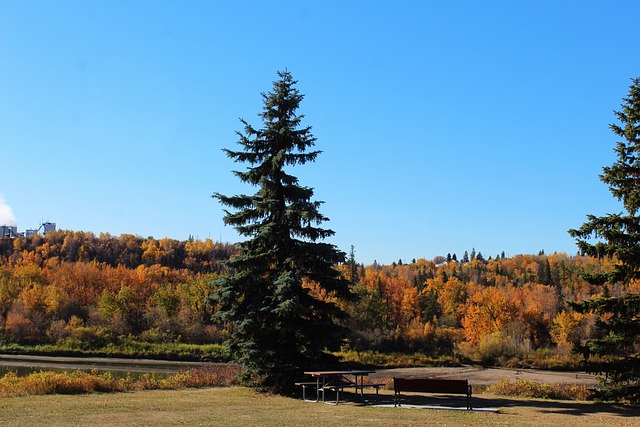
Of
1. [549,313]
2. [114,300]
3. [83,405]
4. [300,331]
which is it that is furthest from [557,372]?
[114,300]

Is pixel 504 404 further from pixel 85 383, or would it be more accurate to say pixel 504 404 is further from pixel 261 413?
pixel 85 383

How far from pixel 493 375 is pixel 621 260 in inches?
1670

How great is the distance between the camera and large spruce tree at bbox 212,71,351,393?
25.4 m

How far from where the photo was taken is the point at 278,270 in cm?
2714

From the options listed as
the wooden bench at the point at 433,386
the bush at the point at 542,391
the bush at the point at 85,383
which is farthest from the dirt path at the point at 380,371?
the wooden bench at the point at 433,386

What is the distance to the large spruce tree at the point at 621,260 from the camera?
22531 mm

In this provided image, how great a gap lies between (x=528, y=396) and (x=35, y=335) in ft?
Answer: 262

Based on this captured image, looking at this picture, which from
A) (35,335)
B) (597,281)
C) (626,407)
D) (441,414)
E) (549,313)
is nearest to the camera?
(441,414)

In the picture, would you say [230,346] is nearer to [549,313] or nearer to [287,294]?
[287,294]

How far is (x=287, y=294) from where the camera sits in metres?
25.0

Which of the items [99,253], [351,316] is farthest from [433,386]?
[99,253]

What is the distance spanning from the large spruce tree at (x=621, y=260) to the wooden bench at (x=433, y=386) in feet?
18.3

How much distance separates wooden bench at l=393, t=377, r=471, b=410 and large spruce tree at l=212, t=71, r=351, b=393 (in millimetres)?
4801

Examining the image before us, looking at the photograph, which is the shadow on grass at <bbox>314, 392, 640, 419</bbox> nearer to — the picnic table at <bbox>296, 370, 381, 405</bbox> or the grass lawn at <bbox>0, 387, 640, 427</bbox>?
the grass lawn at <bbox>0, 387, 640, 427</bbox>
